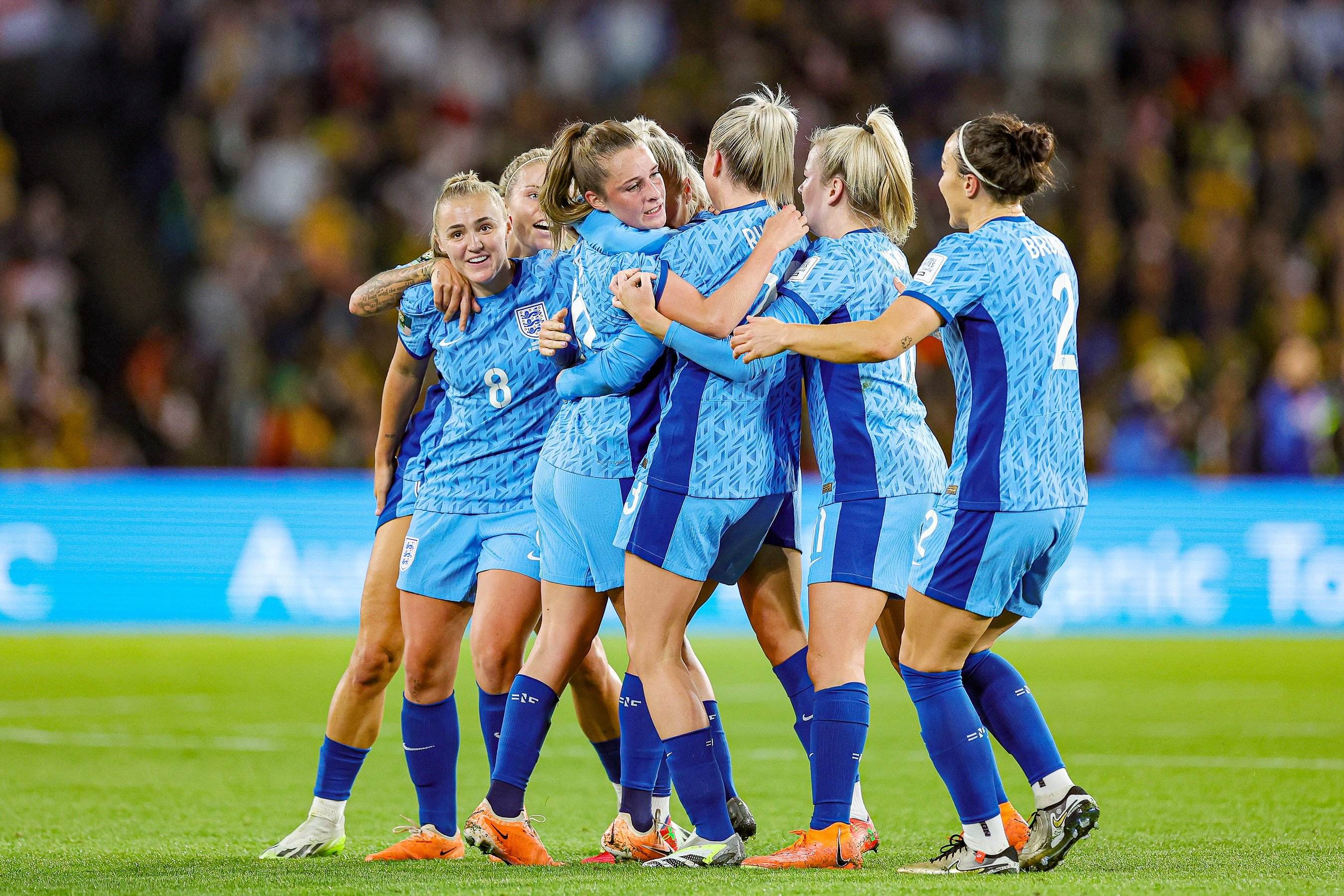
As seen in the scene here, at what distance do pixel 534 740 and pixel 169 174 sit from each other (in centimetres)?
1421

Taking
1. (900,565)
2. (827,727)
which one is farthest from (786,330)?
(827,727)

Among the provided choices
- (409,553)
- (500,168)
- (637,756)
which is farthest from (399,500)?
(500,168)

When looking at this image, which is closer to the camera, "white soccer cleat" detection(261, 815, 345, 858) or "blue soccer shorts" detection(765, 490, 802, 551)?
"blue soccer shorts" detection(765, 490, 802, 551)

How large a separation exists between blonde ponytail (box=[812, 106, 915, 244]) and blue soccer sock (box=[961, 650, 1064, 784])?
1.42m

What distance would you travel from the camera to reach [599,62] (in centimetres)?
1944

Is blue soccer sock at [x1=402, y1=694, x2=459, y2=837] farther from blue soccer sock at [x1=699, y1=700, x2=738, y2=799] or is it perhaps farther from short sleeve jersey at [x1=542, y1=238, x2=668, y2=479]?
short sleeve jersey at [x1=542, y1=238, x2=668, y2=479]

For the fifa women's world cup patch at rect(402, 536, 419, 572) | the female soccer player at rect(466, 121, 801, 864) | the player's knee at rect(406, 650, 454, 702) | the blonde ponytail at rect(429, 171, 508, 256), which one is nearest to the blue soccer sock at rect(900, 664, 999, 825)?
the female soccer player at rect(466, 121, 801, 864)

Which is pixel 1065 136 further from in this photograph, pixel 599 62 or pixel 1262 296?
pixel 599 62

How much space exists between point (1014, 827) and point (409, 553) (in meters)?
2.16

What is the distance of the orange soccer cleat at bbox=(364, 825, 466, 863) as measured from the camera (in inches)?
214

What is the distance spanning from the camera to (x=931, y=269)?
473cm

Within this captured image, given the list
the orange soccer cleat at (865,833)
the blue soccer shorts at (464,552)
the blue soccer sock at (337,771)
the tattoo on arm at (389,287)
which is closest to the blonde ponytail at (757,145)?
the tattoo on arm at (389,287)

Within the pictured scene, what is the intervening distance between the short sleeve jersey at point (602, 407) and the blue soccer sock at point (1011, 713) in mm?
1237

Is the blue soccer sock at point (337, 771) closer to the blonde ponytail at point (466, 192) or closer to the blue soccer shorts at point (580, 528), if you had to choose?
the blue soccer shorts at point (580, 528)
